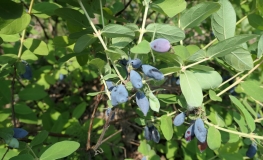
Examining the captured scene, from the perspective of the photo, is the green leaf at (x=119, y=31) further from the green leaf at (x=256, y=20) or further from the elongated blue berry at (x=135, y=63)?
the green leaf at (x=256, y=20)

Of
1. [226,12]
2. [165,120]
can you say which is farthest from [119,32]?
[165,120]

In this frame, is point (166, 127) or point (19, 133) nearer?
point (19, 133)

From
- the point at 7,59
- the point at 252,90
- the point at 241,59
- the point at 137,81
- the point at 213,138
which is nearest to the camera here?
the point at 137,81

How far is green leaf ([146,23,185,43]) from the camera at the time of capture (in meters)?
1.03

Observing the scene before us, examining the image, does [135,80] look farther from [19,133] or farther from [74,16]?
[19,133]

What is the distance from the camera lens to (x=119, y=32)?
999mm

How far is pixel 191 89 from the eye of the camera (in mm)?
1049

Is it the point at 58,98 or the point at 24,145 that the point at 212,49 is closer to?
the point at 24,145

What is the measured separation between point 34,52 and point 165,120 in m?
0.83

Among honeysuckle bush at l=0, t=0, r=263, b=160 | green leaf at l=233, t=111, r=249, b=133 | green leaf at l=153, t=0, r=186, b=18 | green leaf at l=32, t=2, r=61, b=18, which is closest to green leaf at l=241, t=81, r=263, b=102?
honeysuckle bush at l=0, t=0, r=263, b=160

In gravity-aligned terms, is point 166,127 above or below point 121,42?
below

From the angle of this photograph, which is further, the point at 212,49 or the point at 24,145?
the point at 24,145

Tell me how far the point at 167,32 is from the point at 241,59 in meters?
0.33

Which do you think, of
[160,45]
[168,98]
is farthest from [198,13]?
[168,98]
